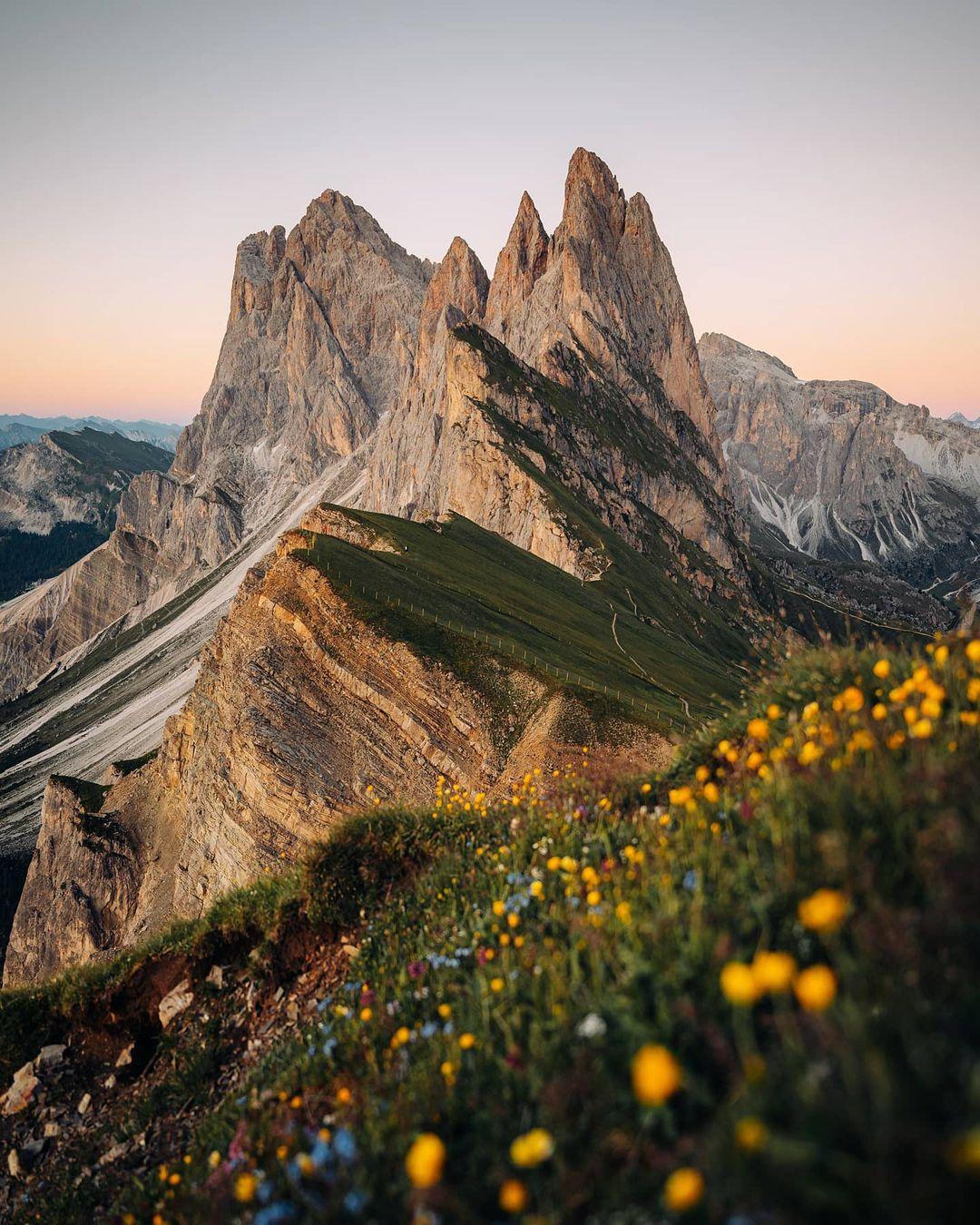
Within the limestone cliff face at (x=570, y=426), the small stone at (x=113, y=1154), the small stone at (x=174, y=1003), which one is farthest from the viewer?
the limestone cliff face at (x=570, y=426)

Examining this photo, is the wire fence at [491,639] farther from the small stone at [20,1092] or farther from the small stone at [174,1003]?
the small stone at [20,1092]

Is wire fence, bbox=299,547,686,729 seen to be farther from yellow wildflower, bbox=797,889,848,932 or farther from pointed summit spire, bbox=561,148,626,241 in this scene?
pointed summit spire, bbox=561,148,626,241

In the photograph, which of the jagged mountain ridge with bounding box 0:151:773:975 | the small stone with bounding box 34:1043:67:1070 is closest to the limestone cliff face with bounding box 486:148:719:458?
the jagged mountain ridge with bounding box 0:151:773:975

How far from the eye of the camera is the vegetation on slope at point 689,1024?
2461mm

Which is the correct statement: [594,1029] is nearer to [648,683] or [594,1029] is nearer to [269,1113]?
[269,1113]

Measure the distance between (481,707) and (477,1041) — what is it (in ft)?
102

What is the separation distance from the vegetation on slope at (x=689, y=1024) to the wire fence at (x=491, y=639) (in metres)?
30.3

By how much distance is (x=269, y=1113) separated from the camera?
5383 mm

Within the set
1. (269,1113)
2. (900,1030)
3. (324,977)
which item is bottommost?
(324,977)

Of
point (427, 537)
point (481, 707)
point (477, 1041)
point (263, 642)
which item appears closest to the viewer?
point (477, 1041)

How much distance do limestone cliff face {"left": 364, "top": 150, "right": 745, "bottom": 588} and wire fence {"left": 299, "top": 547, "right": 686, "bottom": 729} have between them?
44.0 meters

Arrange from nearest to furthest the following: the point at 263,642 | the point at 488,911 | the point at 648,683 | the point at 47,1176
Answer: the point at 488,911 → the point at 47,1176 → the point at 263,642 → the point at 648,683

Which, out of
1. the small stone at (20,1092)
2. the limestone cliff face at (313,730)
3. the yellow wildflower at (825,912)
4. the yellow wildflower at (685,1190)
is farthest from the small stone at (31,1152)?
the limestone cliff face at (313,730)

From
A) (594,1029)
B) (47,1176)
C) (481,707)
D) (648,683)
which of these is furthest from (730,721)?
(648,683)
